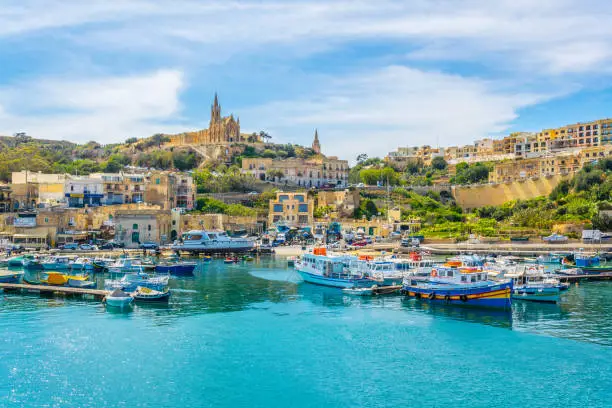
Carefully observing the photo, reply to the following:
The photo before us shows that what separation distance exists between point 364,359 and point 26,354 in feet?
36.9

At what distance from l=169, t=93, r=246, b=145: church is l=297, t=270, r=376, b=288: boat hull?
3025 inches

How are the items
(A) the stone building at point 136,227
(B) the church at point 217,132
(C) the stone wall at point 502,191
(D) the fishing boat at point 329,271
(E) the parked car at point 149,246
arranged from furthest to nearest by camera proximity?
(B) the church at point 217,132 < (C) the stone wall at point 502,191 < (A) the stone building at point 136,227 < (E) the parked car at point 149,246 < (D) the fishing boat at point 329,271

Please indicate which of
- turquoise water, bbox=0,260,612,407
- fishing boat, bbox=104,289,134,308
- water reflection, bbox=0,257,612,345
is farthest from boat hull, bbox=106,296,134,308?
turquoise water, bbox=0,260,612,407

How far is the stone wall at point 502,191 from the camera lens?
70.0 m

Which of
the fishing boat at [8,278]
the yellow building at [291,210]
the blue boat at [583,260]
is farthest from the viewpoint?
the yellow building at [291,210]

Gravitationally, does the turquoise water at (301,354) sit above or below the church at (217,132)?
below

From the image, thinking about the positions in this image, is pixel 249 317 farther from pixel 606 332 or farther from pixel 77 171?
pixel 77 171

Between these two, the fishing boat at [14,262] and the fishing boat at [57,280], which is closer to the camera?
the fishing boat at [57,280]

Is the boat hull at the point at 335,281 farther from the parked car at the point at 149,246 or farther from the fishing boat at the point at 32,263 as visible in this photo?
the parked car at the point at 149,246

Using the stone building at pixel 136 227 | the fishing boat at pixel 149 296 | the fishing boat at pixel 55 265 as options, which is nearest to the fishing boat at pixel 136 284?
the fishing boat at pixel 149 296

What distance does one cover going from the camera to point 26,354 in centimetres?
2081

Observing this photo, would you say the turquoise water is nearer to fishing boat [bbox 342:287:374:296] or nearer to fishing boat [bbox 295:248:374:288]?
fishing boat [bbox 342:287:374:296]

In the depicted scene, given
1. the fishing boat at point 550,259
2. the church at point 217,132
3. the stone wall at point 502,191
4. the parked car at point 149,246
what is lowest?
the fishing boat at point 550,259

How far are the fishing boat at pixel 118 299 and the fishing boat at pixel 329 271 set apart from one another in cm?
1131
